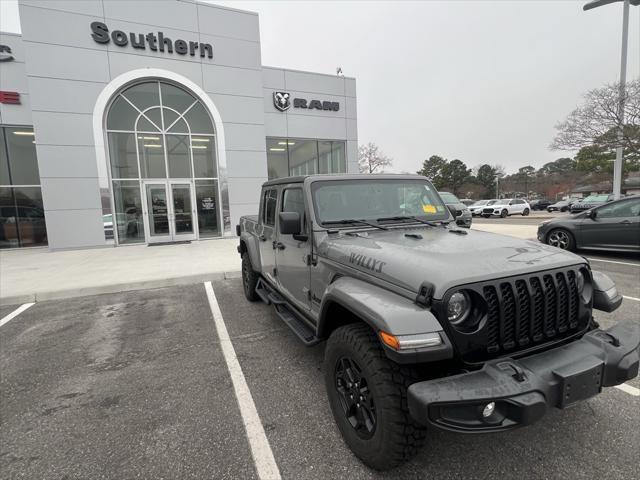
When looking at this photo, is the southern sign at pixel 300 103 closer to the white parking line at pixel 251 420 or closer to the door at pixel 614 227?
the door at pixel 614 227

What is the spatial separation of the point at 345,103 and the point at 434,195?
14699 millimetres

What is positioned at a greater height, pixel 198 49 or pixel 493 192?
pixel 198 49

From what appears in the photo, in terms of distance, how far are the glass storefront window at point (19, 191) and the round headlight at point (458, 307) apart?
17472 mm

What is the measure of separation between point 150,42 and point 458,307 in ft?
49.2

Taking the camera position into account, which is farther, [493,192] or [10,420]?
[493,192]

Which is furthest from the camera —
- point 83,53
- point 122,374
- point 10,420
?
point 83,53

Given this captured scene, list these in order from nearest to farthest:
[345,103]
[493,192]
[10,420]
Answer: [10,420], [345,103], [493,192]

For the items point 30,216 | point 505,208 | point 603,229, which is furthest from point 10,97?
point 505,208

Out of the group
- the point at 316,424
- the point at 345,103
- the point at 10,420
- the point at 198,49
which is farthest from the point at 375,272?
the point at 345,103

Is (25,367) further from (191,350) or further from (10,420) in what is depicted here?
(191,350)

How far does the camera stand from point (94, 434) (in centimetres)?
250

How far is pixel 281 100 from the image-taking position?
15617 millimetres

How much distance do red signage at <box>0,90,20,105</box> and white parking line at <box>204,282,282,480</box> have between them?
15232 millimetres

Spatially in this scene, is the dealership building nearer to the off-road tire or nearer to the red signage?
the red signage
